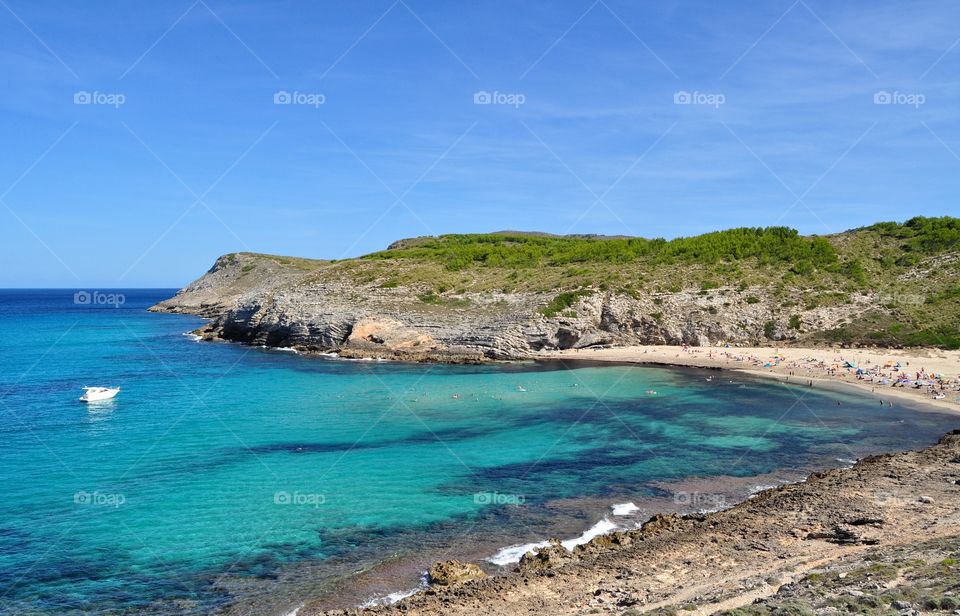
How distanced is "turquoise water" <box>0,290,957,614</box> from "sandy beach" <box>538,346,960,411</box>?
3622 millimetres

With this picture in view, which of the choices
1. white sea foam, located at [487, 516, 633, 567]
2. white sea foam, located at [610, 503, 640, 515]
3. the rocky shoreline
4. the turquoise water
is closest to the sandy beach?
the turquoise water

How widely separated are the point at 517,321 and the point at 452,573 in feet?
149

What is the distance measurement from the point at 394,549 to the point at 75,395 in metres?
33.8

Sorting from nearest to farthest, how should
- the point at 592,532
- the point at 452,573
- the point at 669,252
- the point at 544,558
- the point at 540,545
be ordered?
the point at 452,573 → the point at 544,558 → the point at 540,545 → the point at 592,532 → the point at 669,252

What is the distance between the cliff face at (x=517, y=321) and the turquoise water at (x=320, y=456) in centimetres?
892

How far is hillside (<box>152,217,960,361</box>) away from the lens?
57500 millimetres

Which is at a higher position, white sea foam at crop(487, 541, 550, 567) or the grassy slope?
the grassy slope

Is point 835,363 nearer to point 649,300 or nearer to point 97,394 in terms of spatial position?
point 649,300

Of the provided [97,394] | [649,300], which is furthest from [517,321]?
[97,394]

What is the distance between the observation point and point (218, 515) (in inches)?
777

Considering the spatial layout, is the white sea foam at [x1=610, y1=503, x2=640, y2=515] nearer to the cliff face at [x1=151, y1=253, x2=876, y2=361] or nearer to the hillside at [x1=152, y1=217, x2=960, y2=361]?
the cliff face at [x1=151, y1=253, x2=876, y2=361]

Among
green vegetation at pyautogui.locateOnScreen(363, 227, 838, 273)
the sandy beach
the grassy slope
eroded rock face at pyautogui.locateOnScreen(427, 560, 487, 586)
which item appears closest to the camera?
eroded rock face at pyautogui.locateOnScreen(427, 560, 487, 586)

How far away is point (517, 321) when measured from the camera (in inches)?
2370

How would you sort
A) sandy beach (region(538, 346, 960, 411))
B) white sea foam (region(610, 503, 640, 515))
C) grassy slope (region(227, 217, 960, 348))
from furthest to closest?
1. grassy slope (region(227, 217, 960, 348))
2. sandy beach (region(538, 346, 960, 411))
3. white sea foam (region(610, 503, 640, 515))
